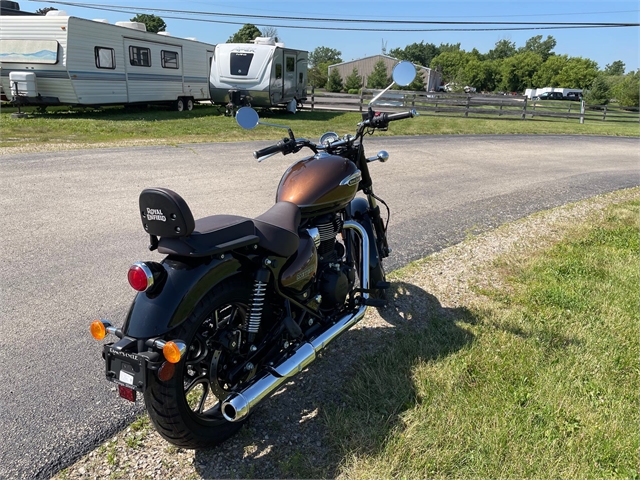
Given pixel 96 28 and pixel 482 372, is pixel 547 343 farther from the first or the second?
pixel 96 28

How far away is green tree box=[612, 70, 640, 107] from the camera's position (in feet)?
164

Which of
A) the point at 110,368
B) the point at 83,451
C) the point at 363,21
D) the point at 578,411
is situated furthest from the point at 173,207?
the point at 363,21

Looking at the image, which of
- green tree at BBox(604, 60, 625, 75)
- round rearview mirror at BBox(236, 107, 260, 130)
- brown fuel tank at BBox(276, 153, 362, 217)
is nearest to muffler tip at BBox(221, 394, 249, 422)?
brown fuel tank at BBox(276, 153, 362, 217)

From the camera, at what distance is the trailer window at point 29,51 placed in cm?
1539

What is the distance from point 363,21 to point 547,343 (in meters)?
33.9

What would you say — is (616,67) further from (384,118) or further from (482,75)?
(384,118)

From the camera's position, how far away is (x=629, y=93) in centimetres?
5178

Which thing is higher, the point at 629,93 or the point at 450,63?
the point at 450,63

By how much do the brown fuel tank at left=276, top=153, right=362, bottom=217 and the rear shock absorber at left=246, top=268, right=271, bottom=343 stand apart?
62 centimetres

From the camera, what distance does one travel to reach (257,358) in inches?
103

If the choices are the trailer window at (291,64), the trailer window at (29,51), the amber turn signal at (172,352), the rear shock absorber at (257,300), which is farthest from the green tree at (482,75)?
the amber turn signal at (172,352)

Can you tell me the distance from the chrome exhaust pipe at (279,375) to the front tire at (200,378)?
0.14 meters

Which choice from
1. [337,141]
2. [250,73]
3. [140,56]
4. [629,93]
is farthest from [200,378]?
[629,93]

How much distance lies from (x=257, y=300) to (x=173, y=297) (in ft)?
1.52
